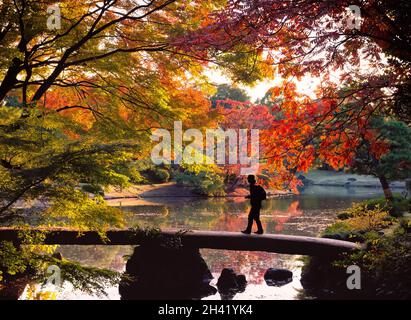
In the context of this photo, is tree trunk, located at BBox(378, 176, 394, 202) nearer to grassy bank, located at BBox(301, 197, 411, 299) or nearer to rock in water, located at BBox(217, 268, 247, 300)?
grassy bank, located at BBox(301, 197, 411, 299)

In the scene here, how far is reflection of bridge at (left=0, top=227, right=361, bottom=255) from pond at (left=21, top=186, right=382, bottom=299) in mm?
887

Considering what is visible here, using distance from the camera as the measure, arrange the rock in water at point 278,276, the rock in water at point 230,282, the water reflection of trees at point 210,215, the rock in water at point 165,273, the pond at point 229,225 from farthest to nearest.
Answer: the water reflection of trees at point 210,215 → the rock in water at point 278,276 → the pond at point 229,225 → the rock in water at point 230,282 → the rock in water at point 165,273

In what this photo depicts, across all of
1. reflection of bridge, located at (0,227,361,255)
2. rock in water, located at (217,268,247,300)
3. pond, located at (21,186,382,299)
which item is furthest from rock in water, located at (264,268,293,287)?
reflection of bridge, located at (0,227,361,255)

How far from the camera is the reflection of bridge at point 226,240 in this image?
1064cm

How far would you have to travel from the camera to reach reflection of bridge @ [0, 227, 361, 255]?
10.6 metres

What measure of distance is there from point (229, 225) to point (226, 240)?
9.81m

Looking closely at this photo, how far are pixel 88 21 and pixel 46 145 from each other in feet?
14.3

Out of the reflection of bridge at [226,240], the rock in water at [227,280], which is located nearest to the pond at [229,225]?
the rock in water at [227,280]

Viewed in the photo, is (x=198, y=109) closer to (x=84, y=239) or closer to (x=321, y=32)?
(x=84, y=239)

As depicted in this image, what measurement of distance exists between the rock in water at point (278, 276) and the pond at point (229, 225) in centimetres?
15

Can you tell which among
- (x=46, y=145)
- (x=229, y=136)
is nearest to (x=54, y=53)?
(x=46, y=145)

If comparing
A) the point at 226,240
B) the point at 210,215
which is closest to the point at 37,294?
the point at 226,240

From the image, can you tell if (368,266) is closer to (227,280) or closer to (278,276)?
(278,276)

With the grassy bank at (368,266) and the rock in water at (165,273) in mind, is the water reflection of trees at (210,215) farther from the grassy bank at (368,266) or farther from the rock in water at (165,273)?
the rock in water at (165,273)
